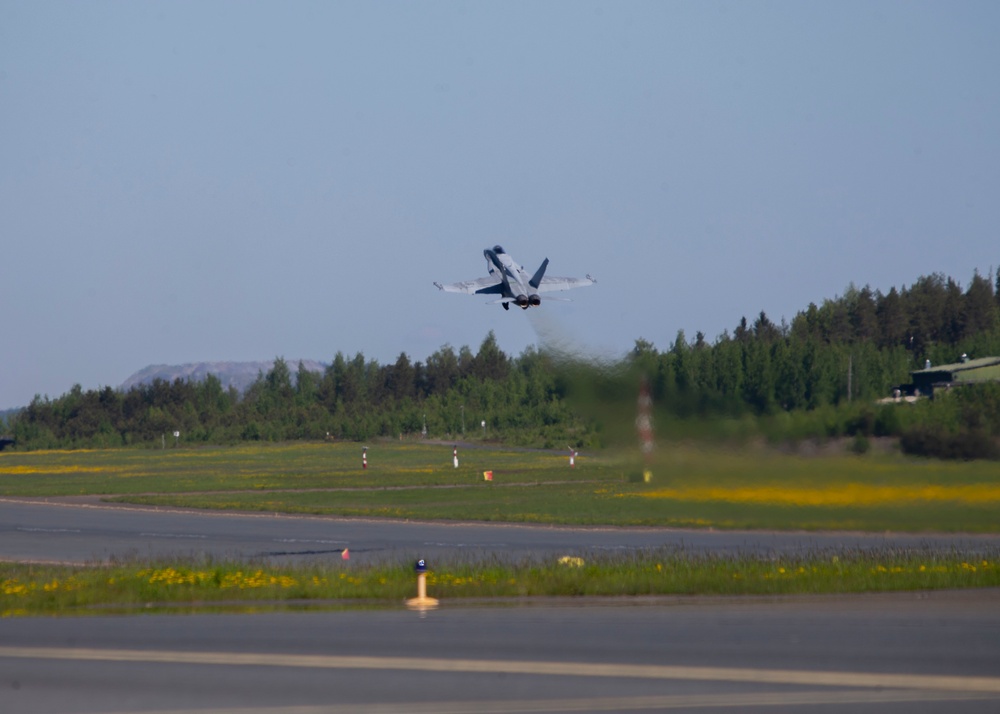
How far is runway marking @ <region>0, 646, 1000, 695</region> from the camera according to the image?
14.1m

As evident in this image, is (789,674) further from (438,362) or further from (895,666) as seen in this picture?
(438,362)

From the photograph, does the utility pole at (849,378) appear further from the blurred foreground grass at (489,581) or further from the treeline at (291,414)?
the treeline at (291,414)

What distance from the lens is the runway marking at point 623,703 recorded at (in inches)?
516

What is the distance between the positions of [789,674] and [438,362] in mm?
182015

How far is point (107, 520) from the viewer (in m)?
49.6

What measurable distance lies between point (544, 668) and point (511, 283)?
22.2 meters

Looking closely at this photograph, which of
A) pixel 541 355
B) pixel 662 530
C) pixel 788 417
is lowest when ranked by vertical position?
pixel 662 530

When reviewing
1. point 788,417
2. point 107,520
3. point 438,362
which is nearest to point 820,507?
point 788,417

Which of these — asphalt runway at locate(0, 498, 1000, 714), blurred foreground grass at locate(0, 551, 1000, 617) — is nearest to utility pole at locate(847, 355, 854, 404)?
blurred foreground grass at locate(0, 551, 1000, 617)

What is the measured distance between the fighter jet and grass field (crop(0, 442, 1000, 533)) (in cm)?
605

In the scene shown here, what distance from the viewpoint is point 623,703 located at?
13344mm

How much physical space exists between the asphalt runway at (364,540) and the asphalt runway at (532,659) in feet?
32.5

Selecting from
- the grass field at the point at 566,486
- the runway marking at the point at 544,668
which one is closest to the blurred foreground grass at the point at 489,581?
the grass field at the point at 566,486

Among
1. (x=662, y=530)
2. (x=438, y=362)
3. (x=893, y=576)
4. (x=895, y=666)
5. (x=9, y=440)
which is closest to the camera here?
(x=895, y=666)
